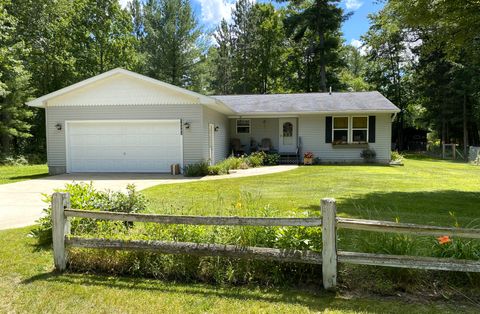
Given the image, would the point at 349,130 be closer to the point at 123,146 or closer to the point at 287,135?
the point at 287,135

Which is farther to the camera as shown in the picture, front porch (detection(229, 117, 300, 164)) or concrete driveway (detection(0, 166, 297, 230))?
front porch (detection(229, 117, 300, 164))

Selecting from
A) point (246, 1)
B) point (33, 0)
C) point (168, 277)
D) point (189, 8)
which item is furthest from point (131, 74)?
point (246, 1)

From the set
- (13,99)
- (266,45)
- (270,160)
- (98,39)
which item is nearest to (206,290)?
(270,160)

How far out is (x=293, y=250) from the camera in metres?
3.65

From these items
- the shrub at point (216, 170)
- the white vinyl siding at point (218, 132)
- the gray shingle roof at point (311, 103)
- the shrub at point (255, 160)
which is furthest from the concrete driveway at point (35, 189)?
the gray shingle roof at point (311, 103)

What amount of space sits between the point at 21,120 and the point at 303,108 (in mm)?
19001

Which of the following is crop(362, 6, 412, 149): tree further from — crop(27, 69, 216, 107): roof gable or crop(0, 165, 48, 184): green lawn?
crop(0, 165, 48, 184): green lawn

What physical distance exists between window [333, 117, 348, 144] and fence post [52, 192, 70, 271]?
52.4 ft

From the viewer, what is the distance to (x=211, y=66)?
118 ft

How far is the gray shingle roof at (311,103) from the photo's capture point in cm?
1770

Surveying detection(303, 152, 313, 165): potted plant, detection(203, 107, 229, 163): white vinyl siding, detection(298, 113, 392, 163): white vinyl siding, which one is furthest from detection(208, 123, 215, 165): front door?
detection(298, 113, 392, 163): white vinyl siding

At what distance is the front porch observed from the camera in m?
19.3

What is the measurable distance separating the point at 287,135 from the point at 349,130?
3.26m

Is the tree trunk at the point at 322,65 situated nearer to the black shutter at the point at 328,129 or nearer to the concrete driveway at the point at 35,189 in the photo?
the black shutter at the point at 328,129
